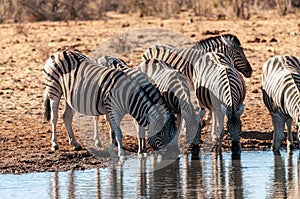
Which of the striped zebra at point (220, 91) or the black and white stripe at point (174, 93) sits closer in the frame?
the striped zebra at point (220, 91)

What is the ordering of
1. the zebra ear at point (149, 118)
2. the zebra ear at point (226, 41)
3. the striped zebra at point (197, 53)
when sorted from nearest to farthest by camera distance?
the zebra ear at point (149, 118) → the striped zebra at point (197, 53) → the zebra ear at point (226, 41)

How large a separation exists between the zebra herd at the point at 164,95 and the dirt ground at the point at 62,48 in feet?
1.68

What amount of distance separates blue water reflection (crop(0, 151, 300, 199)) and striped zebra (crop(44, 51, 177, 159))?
43 cm

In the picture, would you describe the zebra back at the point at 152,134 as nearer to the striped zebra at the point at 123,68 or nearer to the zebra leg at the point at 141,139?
the striped zebra at the point at 123,68

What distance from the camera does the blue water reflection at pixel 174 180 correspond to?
7629mm

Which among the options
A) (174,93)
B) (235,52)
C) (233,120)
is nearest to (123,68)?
(174,93)

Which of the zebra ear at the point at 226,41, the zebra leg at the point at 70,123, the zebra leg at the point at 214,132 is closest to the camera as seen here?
the zebra leg at the point at 70,123

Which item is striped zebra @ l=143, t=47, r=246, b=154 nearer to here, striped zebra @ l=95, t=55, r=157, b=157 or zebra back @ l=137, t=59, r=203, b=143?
zebra back @ l=137, t=59, r=203, b=143

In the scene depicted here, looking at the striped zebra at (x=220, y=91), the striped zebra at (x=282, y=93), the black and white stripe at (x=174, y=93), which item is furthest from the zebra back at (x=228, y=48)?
the black and white stripe at (x=174, y=93)

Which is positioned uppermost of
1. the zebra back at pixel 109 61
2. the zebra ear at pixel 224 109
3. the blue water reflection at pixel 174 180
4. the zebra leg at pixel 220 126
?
the zebra back at pixel 109 61

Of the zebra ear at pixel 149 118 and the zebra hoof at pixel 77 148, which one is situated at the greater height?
the zebra ear at pixel 149 118

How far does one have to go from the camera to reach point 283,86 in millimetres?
9141

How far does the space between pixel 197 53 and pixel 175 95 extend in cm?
207

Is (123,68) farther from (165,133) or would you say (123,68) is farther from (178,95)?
(165,133)
